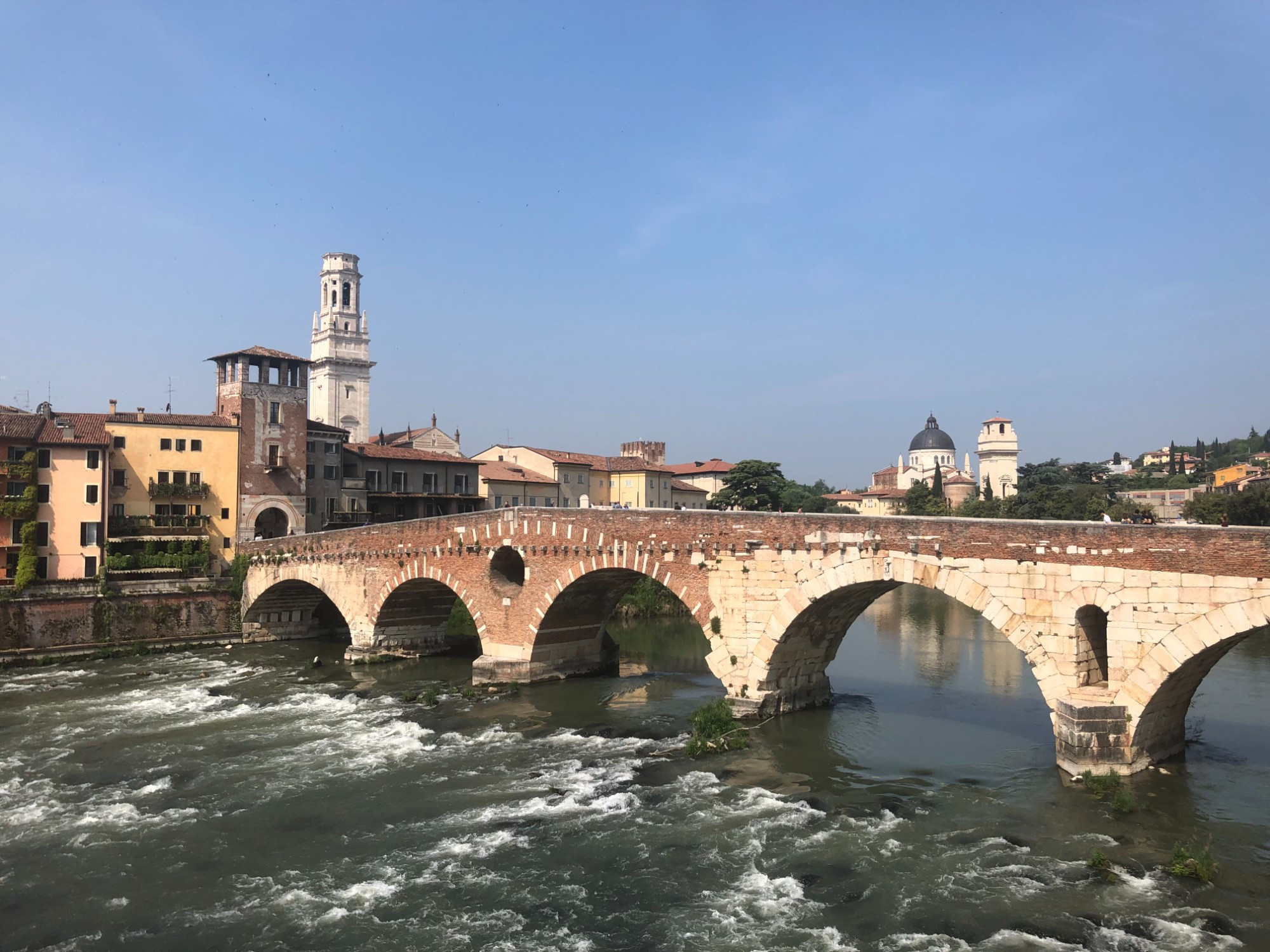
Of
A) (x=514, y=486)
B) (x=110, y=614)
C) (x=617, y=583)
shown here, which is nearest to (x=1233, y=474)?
(x=514, y=486)

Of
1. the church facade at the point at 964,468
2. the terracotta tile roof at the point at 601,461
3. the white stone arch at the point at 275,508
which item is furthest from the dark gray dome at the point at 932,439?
the white stone arch at the point at 275,508

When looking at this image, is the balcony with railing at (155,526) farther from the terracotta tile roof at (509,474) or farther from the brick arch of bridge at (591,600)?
the brick arch of bridge at (591,600)

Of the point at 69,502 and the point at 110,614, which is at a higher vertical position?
the point at 69,502

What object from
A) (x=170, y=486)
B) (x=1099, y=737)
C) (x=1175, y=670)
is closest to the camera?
(x=1175, y=670)

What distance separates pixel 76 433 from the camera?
3978cm

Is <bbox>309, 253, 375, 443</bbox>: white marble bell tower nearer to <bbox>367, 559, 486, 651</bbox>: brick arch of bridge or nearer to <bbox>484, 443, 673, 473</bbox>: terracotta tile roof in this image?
<bbox>484, 443, 673, 473</bbox>: terracotta tile roof

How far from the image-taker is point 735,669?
75.8ft

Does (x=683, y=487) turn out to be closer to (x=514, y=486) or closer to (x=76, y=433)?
(x=514, y=486)

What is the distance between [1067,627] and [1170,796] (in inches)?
130

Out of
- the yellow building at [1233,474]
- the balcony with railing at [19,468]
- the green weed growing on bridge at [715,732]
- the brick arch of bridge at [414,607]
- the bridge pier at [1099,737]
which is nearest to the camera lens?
the bridge pier at [1099,737]

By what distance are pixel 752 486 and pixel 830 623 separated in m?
44.5

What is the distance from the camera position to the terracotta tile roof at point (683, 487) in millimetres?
76125

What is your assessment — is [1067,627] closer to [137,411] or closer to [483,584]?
[483,584]

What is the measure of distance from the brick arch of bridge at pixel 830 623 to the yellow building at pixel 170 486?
2910 cm
